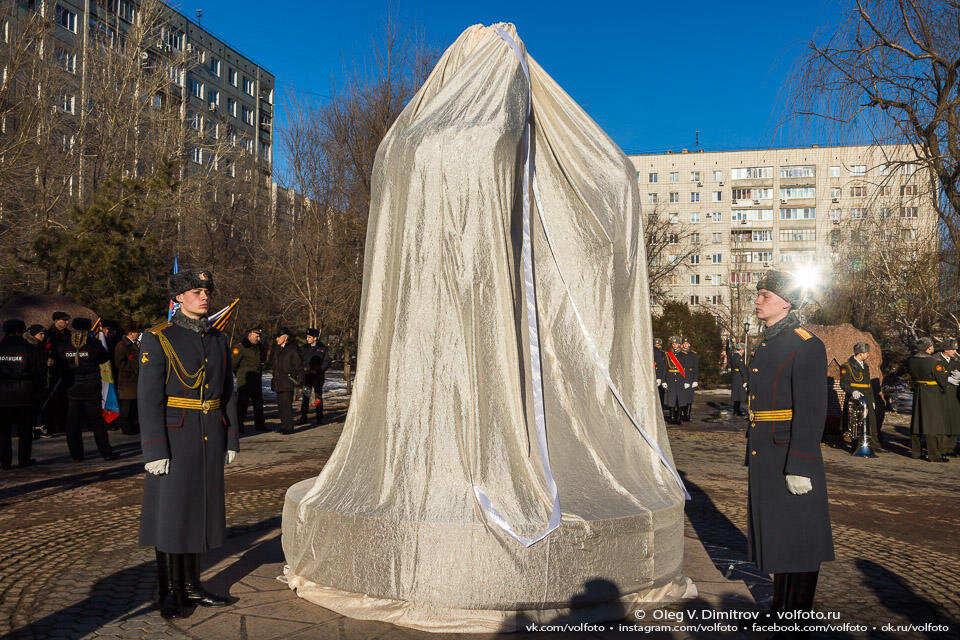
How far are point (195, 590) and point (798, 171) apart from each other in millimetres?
66447

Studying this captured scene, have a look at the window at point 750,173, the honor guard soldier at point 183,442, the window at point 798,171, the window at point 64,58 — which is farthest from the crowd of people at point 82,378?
the window at point 798,171

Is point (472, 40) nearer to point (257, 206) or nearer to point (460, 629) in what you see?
point (460, 629)

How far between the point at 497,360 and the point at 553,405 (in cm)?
62

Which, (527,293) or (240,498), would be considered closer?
(527,293)

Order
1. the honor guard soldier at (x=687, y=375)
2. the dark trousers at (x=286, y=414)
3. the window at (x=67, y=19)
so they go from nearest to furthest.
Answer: the dark trousers at (x=286, y=414)
the honor guard soldier at (x=687, y=375)
the window at (x=67, y=19)

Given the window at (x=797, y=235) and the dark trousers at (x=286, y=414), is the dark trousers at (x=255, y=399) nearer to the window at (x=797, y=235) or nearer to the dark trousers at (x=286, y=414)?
the dark trousers at (x=286, y=414)

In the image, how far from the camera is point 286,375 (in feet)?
48.0

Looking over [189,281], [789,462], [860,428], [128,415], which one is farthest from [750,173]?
→ [189,281]

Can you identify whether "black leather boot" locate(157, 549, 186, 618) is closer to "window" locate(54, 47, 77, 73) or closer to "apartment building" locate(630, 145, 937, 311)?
"window" locate(54, 47, 77, 73)

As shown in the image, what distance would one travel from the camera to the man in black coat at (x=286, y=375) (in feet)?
46.3

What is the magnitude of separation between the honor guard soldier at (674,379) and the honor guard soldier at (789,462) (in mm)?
13019

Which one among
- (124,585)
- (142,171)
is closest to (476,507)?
(124,585)

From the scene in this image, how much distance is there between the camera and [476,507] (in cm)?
382

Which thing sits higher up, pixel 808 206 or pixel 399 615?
pixel 808 206
